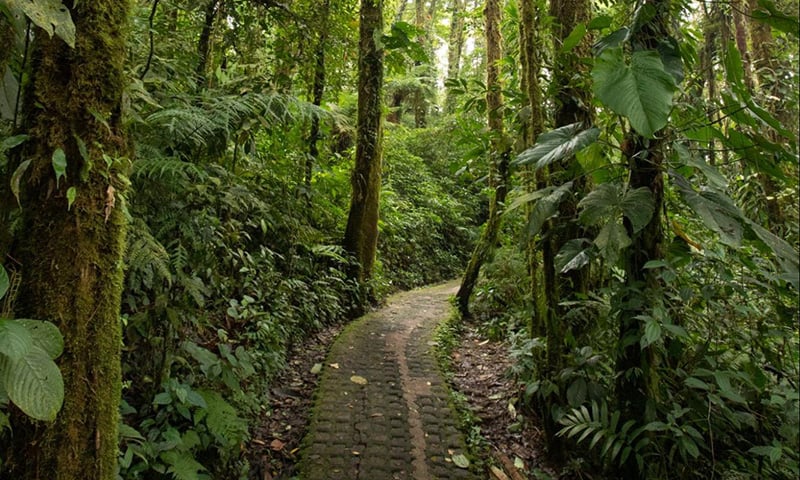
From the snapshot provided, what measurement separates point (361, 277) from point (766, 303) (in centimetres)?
542

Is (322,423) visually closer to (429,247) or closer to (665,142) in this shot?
(665,142)

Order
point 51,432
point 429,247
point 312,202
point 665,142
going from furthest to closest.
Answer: point 429,247
point 312,202
point 665,142
point 51,432

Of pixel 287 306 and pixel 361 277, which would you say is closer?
pixel 287 306

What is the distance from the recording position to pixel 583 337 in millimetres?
3371

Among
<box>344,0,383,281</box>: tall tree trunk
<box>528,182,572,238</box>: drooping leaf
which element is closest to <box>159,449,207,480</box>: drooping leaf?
<box>528,182,572,238</box>: drooping leaf

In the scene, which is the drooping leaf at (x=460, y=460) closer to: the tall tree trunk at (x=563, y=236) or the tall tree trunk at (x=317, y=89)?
the tall tree trunk at (x=563, y=236)

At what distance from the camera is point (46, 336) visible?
56.7 inches

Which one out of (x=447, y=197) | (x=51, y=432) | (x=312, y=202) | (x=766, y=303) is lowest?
(x=51, y=432)

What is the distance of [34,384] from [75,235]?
1.89 feet

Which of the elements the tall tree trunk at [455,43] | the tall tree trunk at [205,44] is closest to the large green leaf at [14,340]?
the tall tree trunk at [205,44]

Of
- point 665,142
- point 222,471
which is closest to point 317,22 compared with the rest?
point 665,142

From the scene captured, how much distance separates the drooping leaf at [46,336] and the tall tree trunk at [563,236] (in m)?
2.80

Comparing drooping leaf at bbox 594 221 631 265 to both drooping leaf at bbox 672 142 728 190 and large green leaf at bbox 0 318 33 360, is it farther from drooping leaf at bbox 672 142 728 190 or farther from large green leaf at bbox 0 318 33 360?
large green leaf at bbox 0 318 33 360

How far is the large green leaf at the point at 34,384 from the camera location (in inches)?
49.3
